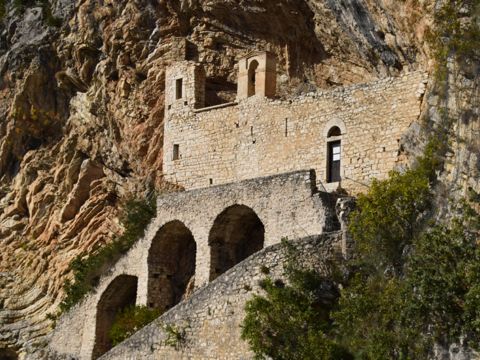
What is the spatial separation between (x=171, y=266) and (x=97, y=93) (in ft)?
27.6

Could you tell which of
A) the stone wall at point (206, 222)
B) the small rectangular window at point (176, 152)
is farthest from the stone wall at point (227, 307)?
the small rectangular window at point (176, 152)

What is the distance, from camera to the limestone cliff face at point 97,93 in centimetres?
3088

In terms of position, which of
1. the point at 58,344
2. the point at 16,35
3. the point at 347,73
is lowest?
the point at 58,344

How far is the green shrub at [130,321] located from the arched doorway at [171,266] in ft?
1.95

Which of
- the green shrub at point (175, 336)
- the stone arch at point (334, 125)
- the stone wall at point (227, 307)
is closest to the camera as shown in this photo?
the stone wall at point (227, 307)

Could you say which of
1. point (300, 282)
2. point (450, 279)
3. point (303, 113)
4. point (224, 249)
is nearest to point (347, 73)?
point (303, 113)

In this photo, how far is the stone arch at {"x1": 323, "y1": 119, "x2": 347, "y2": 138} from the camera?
87.8ft

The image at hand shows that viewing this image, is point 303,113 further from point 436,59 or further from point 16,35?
point 16,35

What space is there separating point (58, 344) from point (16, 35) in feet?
45.2

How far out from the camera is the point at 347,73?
3000 centimetres

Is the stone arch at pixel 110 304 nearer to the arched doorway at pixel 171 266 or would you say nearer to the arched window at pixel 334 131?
the arched doorway at pixel 171 266

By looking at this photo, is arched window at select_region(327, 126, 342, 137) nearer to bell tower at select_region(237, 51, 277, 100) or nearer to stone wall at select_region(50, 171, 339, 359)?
stone wall at select_region(50, 171, 339, 359)

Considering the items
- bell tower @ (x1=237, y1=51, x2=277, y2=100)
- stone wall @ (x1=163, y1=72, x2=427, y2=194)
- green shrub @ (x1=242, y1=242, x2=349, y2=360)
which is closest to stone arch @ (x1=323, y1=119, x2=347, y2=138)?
stone wall @ (x1=163, y1=72, x2=427, y2=194)

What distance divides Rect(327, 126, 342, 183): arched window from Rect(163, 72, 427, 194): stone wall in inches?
4.7
